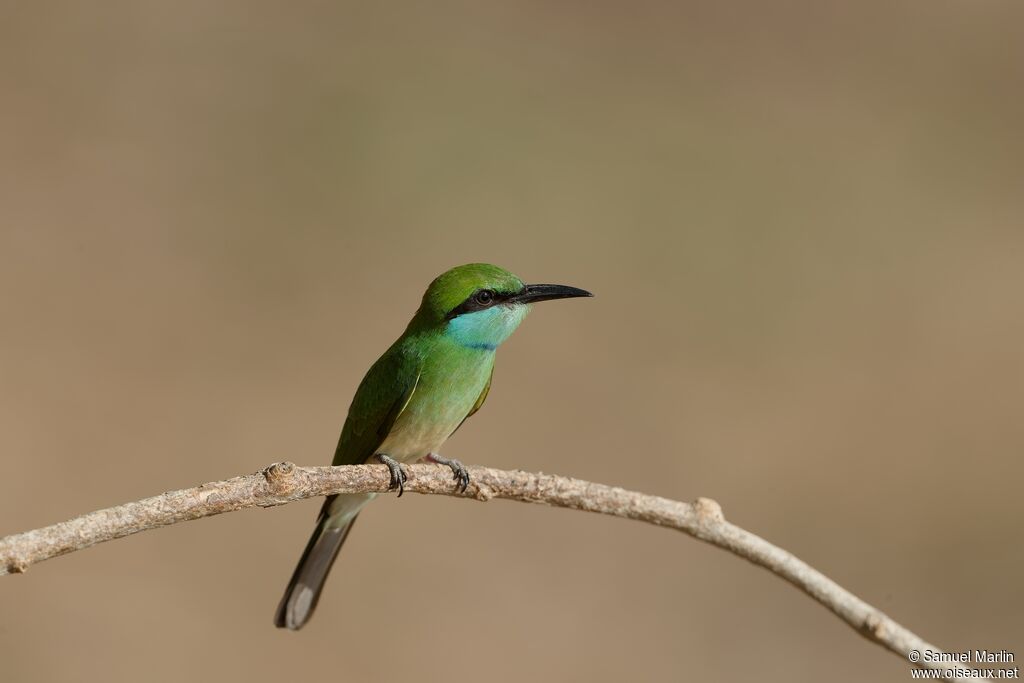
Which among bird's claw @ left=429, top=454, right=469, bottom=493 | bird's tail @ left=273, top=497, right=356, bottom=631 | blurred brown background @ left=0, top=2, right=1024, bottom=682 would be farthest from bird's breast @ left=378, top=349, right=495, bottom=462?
blurred brown background @ left=0, top=2, right=1024, bottom=682

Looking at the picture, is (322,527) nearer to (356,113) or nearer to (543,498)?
(543,498)

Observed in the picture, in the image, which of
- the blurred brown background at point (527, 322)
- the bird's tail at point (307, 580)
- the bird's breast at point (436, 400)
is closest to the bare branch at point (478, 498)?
the bird's breast at point (436, 400)

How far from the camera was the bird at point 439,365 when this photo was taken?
304 centimetres

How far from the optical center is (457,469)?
279 centimetres

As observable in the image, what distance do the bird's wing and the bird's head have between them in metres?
0.15

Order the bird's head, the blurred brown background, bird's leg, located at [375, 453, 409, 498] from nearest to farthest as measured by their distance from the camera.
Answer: bird's leg, located at [375, 453, 409, 498] < the bird's head < the blurred brown background

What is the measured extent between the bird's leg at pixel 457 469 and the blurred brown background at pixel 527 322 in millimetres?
1883

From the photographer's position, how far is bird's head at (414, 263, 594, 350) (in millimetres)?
3027

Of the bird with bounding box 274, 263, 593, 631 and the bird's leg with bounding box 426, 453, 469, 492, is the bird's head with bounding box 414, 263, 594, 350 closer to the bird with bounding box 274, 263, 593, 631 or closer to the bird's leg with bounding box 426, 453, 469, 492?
the bird with bounding box 274, 263, 593, 631

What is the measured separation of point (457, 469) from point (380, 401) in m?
0.42

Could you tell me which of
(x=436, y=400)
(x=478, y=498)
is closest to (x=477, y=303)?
(x=436, y=400)

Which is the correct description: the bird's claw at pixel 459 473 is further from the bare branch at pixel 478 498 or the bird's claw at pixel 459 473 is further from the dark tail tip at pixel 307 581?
the dark tail tip at pixel 307 581

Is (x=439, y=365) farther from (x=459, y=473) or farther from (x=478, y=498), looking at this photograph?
(x=478, y=498)

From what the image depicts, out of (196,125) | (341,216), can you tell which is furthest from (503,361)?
(196,125)
